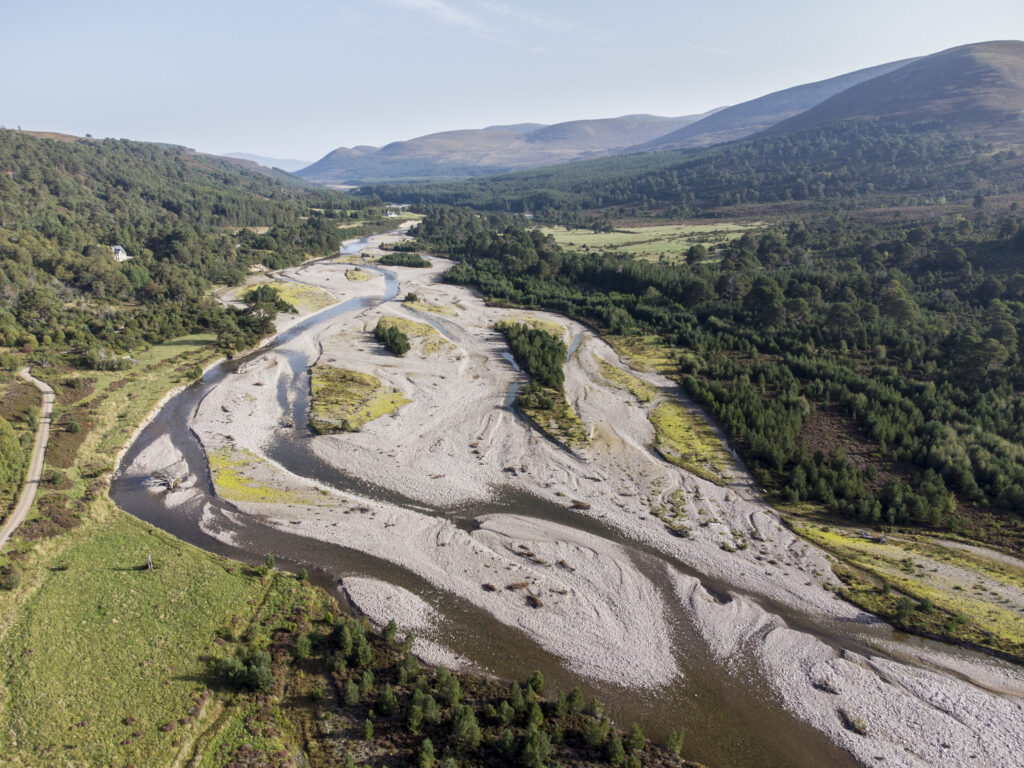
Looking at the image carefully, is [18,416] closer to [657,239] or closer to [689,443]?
[689,443]

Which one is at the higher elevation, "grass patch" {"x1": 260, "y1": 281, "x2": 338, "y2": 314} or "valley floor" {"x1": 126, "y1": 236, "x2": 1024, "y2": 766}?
"grass patch" {"x1": 260, "y1": 281, "x2": 338, "y2": 314}

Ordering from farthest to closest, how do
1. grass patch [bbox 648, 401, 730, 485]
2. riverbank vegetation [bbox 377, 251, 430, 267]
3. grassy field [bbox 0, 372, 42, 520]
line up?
riverbank vegetation [bbox 377, 251, 430, 267], grass patch [bbox 648, 401, 730, 485], grassy field [bbox 0, 372, 42, 520]

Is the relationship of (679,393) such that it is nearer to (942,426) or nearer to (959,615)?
(942,426)

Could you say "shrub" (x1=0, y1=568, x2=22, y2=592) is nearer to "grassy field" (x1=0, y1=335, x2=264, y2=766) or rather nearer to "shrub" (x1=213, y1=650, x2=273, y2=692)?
"grassy field" (x1=0, y1=335, x2=264, y2=766)

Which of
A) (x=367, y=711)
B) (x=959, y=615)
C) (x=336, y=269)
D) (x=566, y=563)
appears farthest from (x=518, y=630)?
(x=336, y=269)

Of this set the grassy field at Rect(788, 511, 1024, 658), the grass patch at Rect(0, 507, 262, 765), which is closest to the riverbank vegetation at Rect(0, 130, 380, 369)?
the grass patch at Rect(0, 507, 262, 765)

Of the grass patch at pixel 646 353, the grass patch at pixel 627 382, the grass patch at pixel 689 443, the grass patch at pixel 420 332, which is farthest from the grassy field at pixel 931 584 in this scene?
the grass patch at pixel 420 332

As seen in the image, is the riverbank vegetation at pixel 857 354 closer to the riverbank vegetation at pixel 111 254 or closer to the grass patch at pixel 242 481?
the grass patch at pixel 242 481
